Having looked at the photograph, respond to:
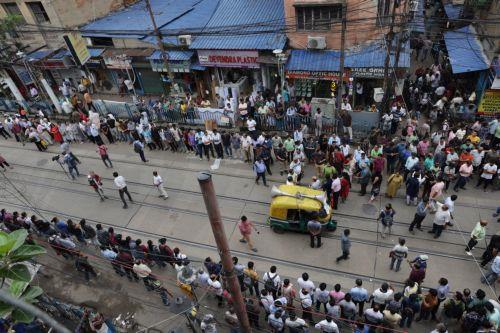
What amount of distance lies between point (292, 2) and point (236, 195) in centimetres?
999

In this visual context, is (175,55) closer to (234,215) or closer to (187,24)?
(187,24)

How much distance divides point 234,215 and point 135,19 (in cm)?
1657

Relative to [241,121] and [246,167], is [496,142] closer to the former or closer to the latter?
[246,167]

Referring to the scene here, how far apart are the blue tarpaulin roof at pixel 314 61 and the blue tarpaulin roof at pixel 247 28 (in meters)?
1.01

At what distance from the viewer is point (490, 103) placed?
16.0 meters

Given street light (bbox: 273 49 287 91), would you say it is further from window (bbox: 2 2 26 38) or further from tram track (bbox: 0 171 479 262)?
window (bbox: 2 2 26 38)

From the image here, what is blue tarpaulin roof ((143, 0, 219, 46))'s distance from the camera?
20.7m

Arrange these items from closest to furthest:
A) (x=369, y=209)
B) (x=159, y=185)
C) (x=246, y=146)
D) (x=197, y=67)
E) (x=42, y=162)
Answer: (x=369, y=209)
(x=159, y=185)
(x=246, y=146)
(x=42, y=162)
(x=197, y=67)

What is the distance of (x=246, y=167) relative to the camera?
16094mm

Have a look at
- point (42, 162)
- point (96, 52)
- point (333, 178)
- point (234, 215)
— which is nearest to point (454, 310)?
point (333, 178)

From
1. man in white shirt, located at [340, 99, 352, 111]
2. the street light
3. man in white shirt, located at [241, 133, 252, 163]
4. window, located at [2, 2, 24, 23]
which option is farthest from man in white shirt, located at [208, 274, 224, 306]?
window, located at [2, 2, 24, 23]

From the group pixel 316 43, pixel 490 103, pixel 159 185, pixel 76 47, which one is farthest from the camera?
pixel 316 43

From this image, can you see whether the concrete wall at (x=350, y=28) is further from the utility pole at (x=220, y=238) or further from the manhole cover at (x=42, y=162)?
the utility pole at (x=220, y=238)

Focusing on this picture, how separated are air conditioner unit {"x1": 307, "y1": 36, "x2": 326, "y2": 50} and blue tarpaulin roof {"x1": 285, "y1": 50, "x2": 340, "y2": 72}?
0.33 m
